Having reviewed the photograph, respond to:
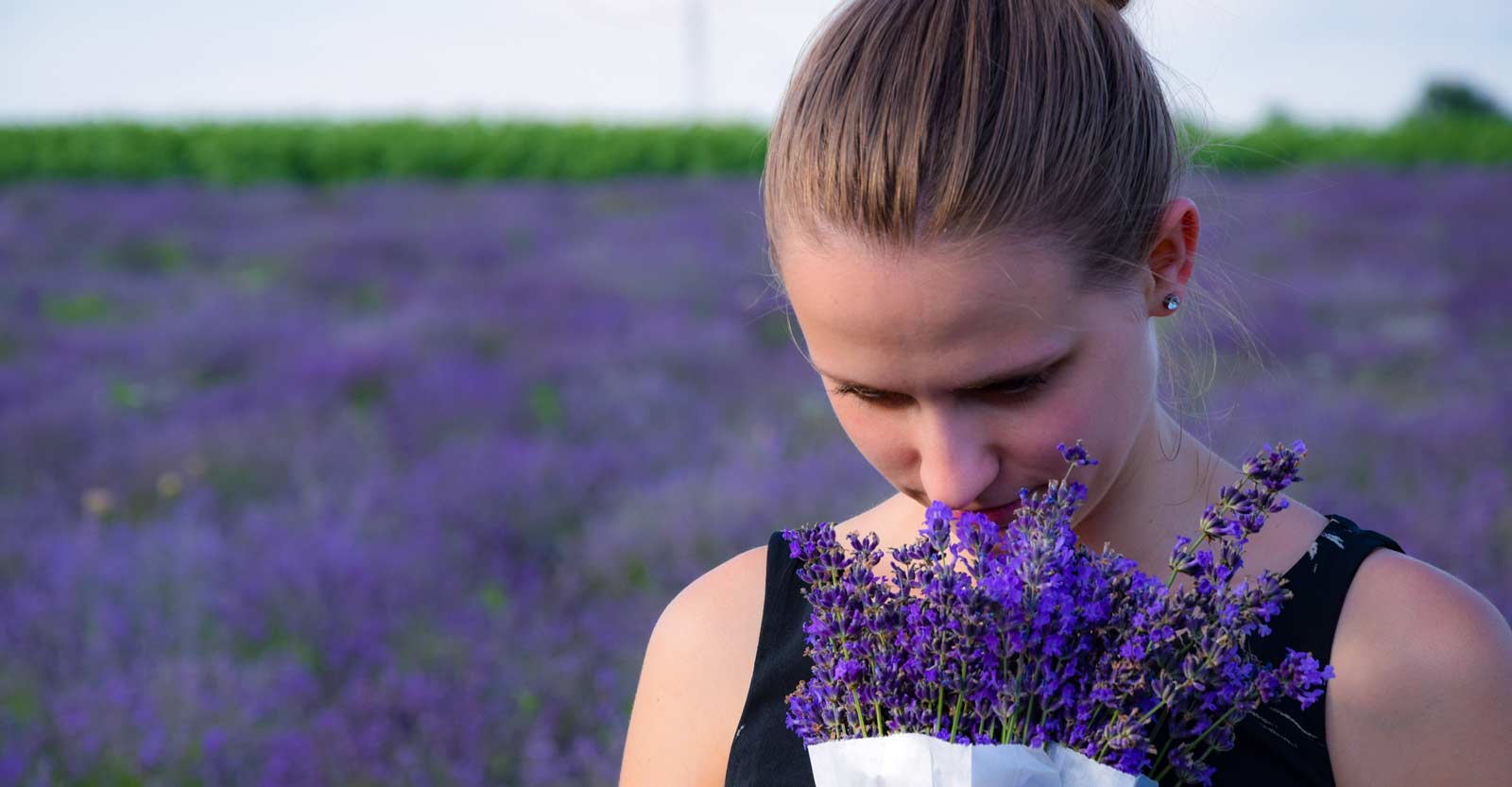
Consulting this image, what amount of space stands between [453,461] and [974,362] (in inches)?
199

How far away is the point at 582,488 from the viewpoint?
573 centimetres

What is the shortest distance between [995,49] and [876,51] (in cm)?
13

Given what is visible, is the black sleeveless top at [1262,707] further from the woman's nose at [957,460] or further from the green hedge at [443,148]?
the green hedge at [443,148]

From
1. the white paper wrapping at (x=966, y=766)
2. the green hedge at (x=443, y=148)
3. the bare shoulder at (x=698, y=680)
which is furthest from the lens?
the green hedge at (x=443, y=148)

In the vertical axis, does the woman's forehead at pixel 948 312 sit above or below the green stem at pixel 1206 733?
above

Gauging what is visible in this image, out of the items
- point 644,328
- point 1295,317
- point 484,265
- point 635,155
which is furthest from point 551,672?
point 635,155

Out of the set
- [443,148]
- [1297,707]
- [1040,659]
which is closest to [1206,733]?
[1040,659]

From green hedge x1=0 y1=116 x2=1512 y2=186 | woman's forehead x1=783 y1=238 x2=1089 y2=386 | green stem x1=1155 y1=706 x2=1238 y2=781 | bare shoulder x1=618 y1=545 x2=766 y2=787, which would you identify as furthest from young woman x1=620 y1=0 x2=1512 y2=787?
green hedge x1=0 y1=116 x2=1512 y2=186

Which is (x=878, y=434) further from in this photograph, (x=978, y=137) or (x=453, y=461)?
(x=453, y=461)

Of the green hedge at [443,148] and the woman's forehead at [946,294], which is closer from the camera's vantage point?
the woman's forehead at [946,294]

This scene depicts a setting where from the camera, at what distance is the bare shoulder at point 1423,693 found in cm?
A: 126

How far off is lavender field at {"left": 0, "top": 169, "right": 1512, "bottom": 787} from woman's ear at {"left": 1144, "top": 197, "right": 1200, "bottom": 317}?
0.21 meters

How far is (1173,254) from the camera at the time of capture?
1457mm

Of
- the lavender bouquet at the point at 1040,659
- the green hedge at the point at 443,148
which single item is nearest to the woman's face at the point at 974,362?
the lavender bouquet at the point at 1040,659
